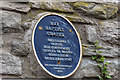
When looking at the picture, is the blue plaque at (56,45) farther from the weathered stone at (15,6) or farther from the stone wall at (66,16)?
the weathered stone at (15,6)

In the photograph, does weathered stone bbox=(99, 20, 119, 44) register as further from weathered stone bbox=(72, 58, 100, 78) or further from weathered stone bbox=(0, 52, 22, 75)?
weathered stone bbox=(0, 52, 22, 75)

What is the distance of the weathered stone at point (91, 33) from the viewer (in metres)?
2.20

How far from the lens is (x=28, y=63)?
1885 millimetres

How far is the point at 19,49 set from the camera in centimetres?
187

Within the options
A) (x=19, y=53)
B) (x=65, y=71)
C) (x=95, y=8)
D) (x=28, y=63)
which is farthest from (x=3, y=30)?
(x=95, y=8)

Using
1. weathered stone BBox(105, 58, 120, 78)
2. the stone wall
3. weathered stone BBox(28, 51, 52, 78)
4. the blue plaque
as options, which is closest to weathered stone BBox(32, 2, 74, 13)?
the stone wall

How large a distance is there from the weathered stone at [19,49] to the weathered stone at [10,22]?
0.13 metres

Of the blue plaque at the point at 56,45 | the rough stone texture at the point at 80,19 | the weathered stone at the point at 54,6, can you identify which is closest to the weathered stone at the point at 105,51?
the blue plaque at the point at 56,45

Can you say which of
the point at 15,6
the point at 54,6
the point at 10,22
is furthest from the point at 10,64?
the point at 54,6

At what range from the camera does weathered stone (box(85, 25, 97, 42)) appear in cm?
220

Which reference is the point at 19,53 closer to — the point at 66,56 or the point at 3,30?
the point at 3,30

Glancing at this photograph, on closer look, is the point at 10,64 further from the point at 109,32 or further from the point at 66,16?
the point at 109,32

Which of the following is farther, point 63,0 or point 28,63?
point 63,0

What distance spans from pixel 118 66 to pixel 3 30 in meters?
1.23
